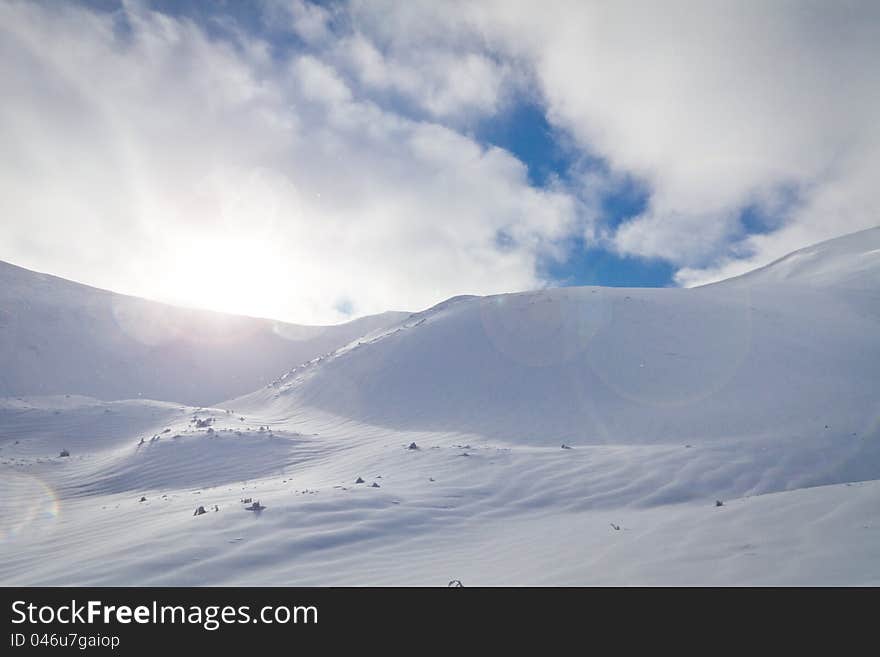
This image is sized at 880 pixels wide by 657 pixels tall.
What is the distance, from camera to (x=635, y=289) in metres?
27.0

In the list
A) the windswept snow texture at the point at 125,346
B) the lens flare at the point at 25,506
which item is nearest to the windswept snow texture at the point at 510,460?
the lens flare at the point at 25,506

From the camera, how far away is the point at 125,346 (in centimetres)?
4216

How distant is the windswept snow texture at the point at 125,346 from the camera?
3703 centimetres

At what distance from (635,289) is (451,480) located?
2132cm

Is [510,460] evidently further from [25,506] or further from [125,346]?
[125,346]

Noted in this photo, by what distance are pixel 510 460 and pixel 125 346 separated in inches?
1669

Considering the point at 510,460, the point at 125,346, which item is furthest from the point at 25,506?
the point at 125,346

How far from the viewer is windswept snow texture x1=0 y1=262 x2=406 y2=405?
37.0 metres

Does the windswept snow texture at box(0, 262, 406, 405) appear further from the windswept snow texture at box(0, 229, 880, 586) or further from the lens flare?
the lens flare

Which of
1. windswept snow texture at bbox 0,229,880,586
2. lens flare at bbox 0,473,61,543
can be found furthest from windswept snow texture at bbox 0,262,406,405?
lens flare at bbox 0,473,61,543

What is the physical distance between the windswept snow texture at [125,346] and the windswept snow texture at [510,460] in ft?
53.5

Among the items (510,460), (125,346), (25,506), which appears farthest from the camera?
(125,346)

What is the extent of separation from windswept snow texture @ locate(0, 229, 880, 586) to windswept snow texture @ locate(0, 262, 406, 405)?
16.3 metres
